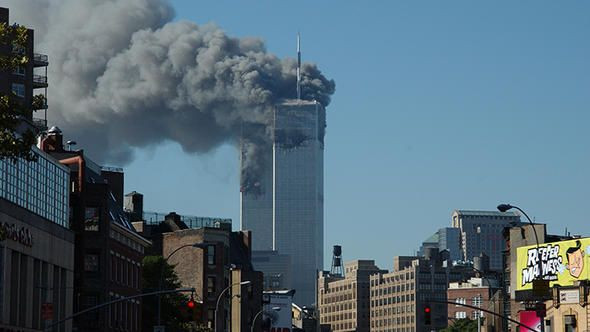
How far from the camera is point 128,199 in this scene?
19038 centimetres

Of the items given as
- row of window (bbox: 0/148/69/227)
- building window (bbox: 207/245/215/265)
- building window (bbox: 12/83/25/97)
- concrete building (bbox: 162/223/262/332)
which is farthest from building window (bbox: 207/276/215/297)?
row of window (bbox: 0/148/69/227)

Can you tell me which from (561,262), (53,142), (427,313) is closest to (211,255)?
(53,142)

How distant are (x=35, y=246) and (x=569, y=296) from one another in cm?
3958

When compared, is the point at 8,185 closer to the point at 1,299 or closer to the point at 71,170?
the point at 1,299

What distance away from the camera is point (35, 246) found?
91250mm

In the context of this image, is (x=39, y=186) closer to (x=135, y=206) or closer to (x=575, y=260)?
(x=575, y=260)

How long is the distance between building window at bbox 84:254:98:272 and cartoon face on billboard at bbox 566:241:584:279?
3486cm

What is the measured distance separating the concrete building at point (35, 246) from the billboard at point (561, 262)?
110ft

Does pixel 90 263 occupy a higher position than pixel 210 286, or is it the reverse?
pixel 210 286

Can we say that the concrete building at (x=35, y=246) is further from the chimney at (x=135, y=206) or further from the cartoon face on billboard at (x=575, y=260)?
the chimney at (x=135, y=206)

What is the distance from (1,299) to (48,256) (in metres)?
11.7

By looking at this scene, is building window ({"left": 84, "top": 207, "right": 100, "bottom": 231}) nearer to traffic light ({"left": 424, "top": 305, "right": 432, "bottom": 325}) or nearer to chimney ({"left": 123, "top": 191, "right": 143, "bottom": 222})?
traffic light ({"left": 424, "top": 305, "right": 432, "bottom": 325})

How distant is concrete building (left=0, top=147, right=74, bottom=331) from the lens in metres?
84.9

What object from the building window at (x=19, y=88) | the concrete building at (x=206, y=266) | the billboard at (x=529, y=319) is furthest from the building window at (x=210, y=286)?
the billboard at (x=529, y=319)
